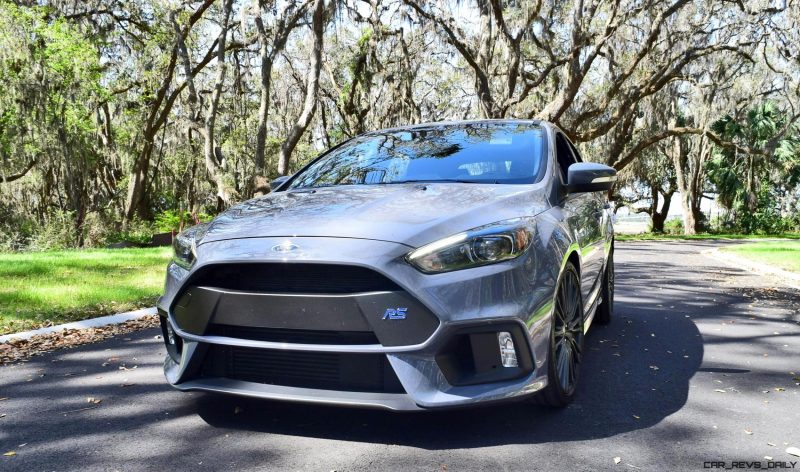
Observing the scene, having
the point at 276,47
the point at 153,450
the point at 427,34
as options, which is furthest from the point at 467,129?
the point at 427,34

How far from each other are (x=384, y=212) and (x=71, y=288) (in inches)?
227

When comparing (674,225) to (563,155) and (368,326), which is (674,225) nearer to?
(563,155)

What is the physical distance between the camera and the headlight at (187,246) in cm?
333

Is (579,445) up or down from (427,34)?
down

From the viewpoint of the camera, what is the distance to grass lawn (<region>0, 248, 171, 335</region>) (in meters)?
6.30

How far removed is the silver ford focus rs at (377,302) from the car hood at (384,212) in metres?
0.01

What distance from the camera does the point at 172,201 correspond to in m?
37.1

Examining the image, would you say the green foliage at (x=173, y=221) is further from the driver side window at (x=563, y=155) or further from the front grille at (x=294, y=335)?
the front grille at (x=294, y=335)

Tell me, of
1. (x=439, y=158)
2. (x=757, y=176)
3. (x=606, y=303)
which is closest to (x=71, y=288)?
(x=439, y=158)

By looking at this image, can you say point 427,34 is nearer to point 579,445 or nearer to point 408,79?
point 408,79

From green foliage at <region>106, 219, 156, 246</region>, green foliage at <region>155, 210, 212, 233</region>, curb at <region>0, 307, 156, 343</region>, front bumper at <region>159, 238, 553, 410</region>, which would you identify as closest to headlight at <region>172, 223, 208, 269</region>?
front bumper at <region>159, 238, 553, 410</region>

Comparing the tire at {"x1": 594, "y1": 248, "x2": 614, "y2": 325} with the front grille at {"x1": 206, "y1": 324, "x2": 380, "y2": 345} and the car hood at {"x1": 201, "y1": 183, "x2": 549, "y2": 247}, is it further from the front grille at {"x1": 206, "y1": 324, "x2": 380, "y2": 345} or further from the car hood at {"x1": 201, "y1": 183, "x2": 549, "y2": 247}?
the front grille at {"x1": 206, "y1": 324, "x2": 380, "y2": 345}

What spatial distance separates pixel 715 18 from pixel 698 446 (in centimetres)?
1935

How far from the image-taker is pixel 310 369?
2959 mm
